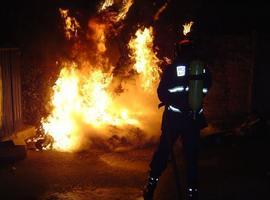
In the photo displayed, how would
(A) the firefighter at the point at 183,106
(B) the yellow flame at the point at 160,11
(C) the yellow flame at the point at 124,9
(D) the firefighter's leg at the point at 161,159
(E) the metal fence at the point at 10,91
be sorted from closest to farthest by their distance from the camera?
(A) the firefighter at the point at 183,106 < (D) the firefighter's leg at the point at 161,159 < (E) the metal fence at the point at 10,91 < (C) the yellow flame at the point at 124,9 < (B) the yellow flame at the point at 160,11

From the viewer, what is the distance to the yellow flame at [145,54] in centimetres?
1184

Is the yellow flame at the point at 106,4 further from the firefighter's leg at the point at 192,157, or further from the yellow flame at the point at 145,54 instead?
the firefighter's leg at the point at 192,157

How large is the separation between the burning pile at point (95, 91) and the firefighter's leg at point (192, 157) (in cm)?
400

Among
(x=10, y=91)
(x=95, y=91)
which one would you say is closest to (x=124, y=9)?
(x=95, y=91)

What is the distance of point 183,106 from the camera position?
620 cm

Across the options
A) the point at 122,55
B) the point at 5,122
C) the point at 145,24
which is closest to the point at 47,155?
the point at 5,122

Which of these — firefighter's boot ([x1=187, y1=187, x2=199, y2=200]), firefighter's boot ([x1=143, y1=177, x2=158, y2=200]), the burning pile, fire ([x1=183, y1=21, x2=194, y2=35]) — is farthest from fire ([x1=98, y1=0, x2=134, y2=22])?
firefighter's boot ([x1=187, y1=187, x2=199, y2=200])

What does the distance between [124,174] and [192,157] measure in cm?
206

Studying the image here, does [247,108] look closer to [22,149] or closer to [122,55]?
[122,55]

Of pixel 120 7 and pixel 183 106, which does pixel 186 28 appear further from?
pixel 183 106

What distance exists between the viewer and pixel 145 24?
12094mm

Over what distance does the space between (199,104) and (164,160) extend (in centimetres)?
97

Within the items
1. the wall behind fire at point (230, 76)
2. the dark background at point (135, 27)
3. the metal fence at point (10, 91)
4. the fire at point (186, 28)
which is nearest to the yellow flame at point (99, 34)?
the dark background at point (135, 27)

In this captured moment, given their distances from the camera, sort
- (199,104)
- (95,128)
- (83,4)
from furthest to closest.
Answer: (83,4), (95,128), (199,104)
